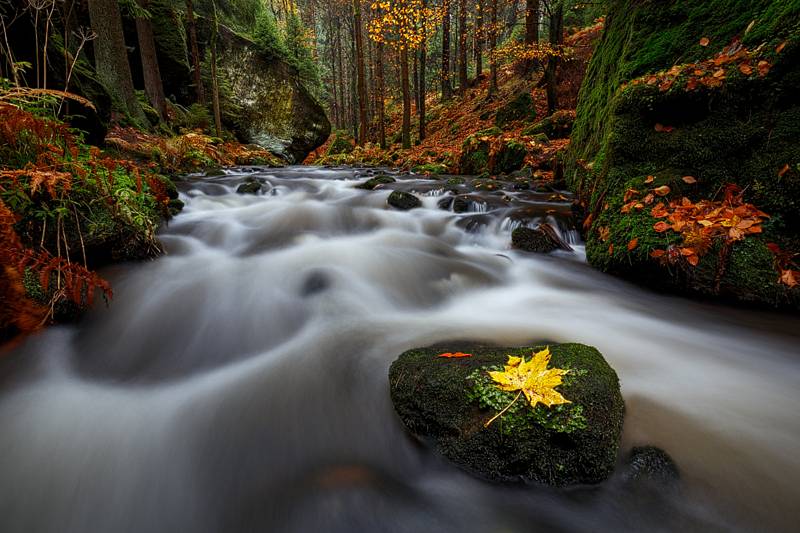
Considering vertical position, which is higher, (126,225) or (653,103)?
(653,103)

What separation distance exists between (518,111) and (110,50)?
11906 mm

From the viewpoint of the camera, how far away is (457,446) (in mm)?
1658

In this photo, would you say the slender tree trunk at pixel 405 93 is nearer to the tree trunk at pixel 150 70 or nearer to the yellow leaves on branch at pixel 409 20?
the yellow leaves on branch at pixel 409 20

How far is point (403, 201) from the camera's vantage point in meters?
6.47

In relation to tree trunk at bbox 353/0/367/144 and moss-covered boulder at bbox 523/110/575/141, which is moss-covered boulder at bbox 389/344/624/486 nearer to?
moss-covered boulder at bbox 523/110/575/141

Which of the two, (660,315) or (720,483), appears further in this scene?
(660,315)

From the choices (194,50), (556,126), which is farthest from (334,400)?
(194,50)

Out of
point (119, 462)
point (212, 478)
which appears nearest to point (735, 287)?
point (212, 478)

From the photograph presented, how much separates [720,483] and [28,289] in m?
3.96

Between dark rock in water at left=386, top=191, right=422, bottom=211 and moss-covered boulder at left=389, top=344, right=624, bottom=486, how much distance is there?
479 centimetres

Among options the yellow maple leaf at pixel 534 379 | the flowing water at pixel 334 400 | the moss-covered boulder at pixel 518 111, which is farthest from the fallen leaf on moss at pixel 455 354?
the moss-covered boulder at pixel 518 111

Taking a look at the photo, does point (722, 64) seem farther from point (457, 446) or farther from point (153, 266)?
point (153, 266)

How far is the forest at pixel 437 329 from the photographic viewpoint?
155cm

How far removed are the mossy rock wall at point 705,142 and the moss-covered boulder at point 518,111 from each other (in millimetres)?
8727
